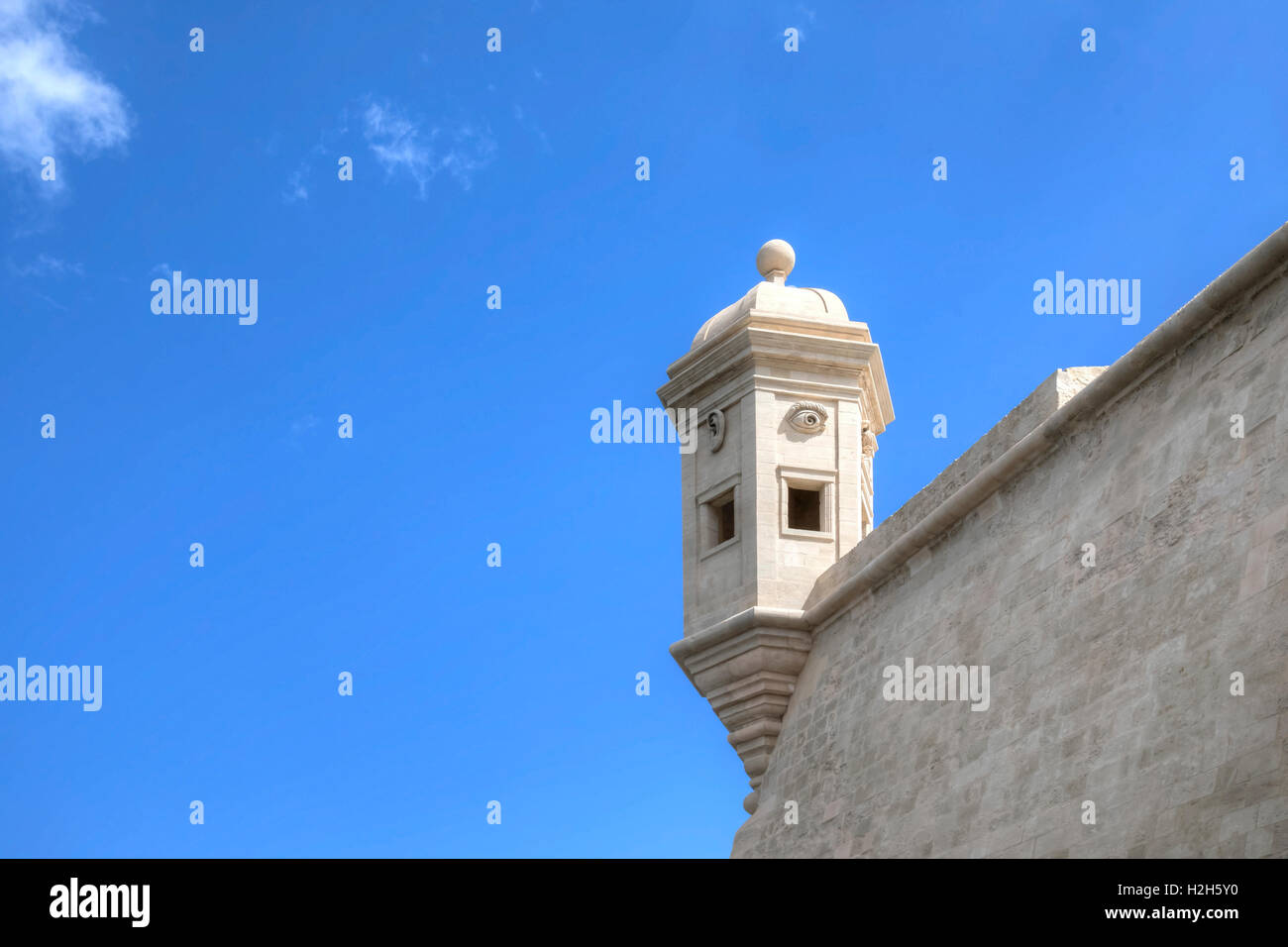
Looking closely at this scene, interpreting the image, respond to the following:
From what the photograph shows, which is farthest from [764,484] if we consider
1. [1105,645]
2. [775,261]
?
[1105,645]

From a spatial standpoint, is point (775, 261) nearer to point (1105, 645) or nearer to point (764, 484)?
point (764, 484)

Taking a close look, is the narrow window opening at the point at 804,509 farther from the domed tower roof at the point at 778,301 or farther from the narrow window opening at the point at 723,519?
the domed tower roof at the point at 778,301

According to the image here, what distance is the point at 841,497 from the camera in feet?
48.4

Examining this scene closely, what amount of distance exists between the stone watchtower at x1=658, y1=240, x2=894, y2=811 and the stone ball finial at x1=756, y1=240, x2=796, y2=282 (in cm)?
19

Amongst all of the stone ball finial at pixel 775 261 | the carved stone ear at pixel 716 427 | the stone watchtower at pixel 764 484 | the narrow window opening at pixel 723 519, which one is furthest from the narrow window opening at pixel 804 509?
the stone ball finial at pixel 775 261

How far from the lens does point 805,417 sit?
14797 mm

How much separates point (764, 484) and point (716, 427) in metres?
0.77

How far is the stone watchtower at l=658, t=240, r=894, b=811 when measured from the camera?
14188 mm
